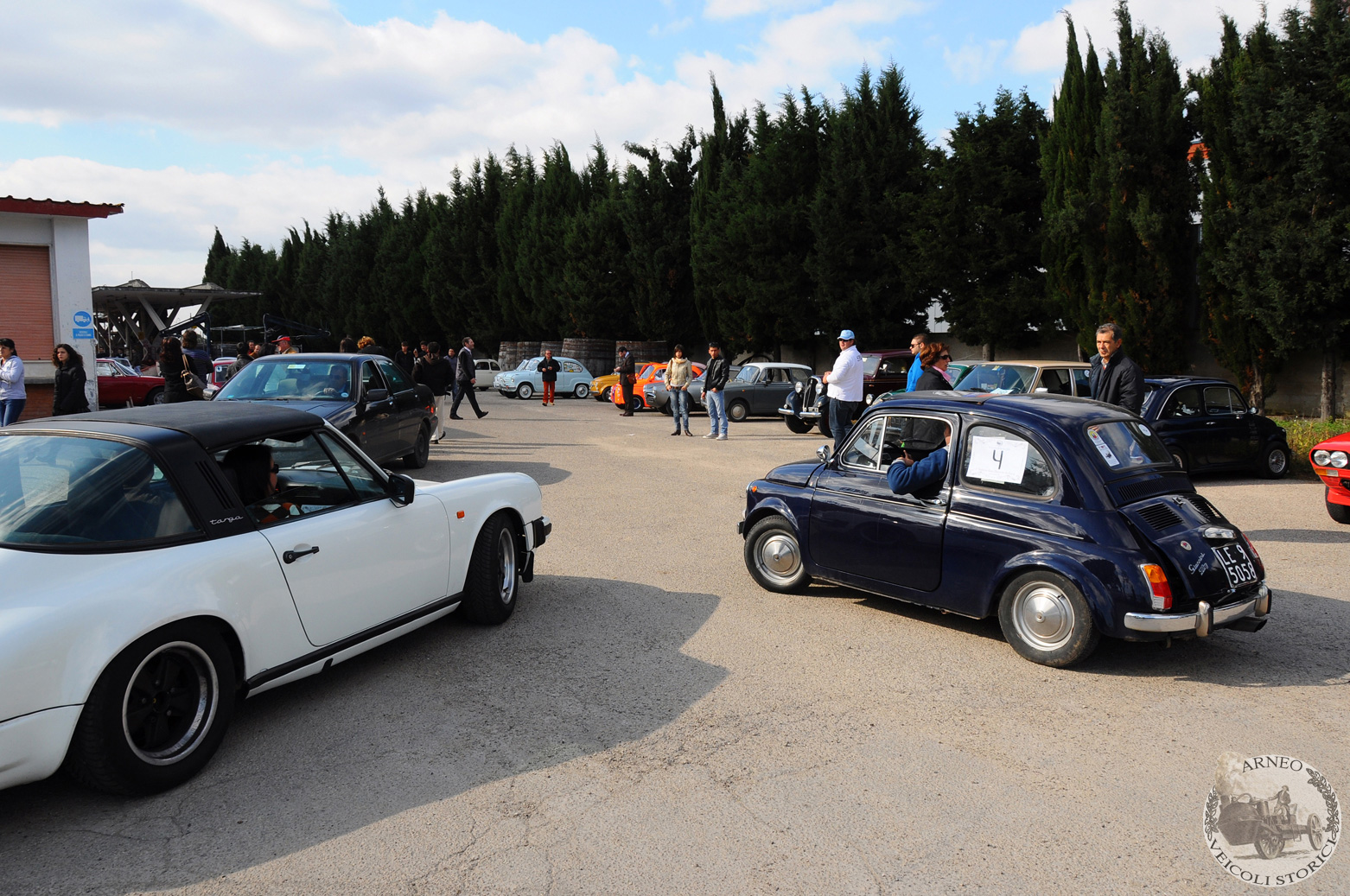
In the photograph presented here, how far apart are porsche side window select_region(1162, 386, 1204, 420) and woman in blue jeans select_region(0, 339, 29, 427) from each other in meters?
14.5

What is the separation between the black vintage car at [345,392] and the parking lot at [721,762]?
17.4ft

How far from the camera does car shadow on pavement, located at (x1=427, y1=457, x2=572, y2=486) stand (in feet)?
41.0

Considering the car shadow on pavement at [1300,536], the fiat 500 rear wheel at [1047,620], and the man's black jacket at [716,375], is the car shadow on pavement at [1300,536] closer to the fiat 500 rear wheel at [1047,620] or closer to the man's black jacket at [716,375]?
the fiat 500 rear wheel at [1047,620]

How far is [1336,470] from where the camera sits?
9094 mm

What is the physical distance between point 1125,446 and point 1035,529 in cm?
86

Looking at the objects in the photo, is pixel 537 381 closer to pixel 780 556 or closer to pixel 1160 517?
pixel 780 556

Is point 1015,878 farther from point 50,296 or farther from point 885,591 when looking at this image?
point 50,296

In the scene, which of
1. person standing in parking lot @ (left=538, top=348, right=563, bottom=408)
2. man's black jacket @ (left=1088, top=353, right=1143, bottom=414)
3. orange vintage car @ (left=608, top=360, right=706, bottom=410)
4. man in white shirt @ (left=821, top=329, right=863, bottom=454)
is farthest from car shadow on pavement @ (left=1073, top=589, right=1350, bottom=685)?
person standing in parking lot @ (left=538, top=348, right=563, bottom=408)

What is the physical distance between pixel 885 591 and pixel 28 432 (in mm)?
4557

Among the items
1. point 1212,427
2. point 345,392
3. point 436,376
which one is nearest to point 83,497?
point 345,392

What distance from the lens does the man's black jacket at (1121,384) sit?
25.3 ft

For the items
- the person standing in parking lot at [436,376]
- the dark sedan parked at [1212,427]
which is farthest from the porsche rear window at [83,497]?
the person standing in parking lot at [436,376]

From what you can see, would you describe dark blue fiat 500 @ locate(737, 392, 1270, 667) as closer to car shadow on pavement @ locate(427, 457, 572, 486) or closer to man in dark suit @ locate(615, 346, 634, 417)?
car shadow on pavement @ locate(427, 457, 572, 486)

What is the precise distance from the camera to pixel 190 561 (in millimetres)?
3834
